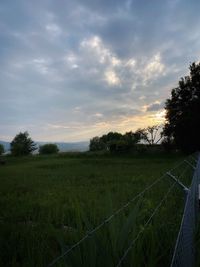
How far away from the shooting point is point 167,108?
4178 centimetres

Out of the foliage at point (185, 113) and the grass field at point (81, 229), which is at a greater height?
the foliage at point (185, 113)

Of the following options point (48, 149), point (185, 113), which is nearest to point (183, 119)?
point (185, 113)

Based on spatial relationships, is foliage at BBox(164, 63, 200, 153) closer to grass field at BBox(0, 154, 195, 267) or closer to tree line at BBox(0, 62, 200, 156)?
tree line at BBox(0, 62, 200, 156)

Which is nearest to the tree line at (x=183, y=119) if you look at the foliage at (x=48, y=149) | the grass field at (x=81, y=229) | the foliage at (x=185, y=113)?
the foliage at (x=185, y=113)

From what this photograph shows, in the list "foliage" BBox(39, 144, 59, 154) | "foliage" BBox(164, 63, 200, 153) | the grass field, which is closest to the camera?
the grass field

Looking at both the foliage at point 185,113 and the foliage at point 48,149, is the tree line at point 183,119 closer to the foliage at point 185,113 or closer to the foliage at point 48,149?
the foliage at point 185,113

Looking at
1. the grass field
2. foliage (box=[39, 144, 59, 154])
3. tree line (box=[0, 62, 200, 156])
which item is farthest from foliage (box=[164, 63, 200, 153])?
foliage (box=[39, 144, 59, 154])

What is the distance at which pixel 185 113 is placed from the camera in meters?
39.2

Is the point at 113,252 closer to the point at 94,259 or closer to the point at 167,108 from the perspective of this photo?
the point at 94,259

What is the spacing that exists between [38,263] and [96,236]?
5.39 feet

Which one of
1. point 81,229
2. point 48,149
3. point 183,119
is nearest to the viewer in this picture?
point 81,229

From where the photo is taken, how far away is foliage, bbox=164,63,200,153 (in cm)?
3778

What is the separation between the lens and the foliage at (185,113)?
37.8 m

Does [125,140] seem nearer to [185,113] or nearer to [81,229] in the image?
[185,113]
